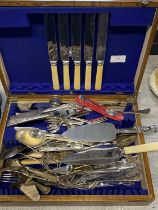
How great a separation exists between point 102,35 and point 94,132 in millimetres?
194

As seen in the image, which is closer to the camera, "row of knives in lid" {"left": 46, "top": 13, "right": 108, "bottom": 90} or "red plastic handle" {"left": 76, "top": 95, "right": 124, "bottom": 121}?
"row of knives in lid" {"left": 46, "top": 13, "right": 108, "bottom": 90}

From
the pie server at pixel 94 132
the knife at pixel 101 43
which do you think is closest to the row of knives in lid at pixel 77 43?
the knife at pixel 101 43

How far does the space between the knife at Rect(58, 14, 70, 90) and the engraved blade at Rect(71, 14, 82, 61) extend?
0.01 metres

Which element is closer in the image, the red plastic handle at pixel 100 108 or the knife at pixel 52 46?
the knife at pixel 52 46

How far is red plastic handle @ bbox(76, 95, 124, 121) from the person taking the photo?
24.4 inches

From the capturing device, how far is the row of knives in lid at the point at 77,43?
0.51 meters

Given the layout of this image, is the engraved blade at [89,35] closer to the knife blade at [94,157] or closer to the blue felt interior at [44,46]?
the blue felt interior at [44,46]

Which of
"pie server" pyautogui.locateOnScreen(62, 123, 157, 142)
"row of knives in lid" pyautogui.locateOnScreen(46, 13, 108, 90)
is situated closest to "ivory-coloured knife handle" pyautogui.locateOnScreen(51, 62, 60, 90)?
"row of knives in lid" pyautogui.locateOnScreen(46, 13, 108, 90)

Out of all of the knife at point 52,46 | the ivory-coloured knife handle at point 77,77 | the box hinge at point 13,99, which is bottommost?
the box hinge at point 13,99

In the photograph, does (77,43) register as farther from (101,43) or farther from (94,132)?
(94,132)

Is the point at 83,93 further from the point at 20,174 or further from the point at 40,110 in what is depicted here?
the point at 20,174

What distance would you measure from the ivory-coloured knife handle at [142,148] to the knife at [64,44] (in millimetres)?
196

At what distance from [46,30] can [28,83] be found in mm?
171

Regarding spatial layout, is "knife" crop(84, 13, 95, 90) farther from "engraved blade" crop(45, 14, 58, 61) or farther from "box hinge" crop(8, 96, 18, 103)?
"box hinge" crop(8, 96, 18, 103)
